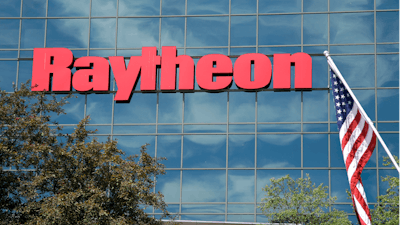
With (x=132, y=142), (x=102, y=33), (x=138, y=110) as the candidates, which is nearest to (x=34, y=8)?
(x=102, y=33)

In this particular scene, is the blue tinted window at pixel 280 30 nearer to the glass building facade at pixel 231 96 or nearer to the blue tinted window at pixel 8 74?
the glass building facade at pixel 231 96

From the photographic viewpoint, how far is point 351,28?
29.0 meters

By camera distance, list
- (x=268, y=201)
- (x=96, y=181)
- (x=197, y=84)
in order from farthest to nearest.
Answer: (x=197, y=84) < (x=268, y=201) < (x=96, y=181)

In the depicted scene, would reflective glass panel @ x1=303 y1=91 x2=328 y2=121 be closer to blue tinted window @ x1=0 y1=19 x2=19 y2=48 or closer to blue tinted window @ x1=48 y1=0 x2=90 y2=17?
blue tinted window @ x1=48 y1=0 x2=90 y2=17

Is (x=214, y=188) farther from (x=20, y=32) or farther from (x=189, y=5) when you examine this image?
(x=20, y=32)

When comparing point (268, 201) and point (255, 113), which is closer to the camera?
point (268, 201)

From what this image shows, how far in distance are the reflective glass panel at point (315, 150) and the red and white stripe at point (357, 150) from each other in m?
11.7

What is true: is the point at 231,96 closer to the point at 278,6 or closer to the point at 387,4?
the point at 278,6

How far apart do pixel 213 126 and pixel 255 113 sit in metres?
2.50

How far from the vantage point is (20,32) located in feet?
101

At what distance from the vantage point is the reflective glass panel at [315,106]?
93.0 ft

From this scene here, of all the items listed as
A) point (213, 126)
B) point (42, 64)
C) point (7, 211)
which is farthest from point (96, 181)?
point (42, 64)

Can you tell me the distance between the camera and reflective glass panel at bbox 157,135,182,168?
93.6 ft

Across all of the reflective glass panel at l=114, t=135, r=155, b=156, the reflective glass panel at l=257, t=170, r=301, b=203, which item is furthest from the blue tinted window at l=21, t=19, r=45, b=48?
the reflective glass panel at l=257, t=170, r=301, b=203
